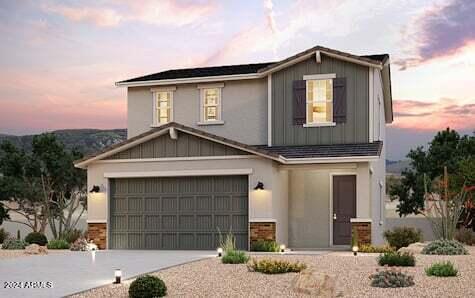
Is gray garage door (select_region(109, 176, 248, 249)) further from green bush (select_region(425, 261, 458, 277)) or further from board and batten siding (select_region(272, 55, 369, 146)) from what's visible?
green bush (select_region(425, 261, 458, 277))

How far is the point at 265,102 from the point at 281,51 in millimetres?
5651

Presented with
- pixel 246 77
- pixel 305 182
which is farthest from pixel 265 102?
pixel 305 182

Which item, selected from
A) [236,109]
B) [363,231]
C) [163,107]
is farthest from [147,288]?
[163,107]

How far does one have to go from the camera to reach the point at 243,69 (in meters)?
25.6

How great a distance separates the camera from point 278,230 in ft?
71.2

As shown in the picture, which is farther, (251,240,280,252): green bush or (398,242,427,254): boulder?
(251,240,280,252): green bush

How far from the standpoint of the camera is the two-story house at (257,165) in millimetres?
21469

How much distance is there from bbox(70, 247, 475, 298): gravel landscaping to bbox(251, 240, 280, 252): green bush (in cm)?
391

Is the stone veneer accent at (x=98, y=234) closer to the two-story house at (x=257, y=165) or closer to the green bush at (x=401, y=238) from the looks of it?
the two-story house at (x=257, y=165)

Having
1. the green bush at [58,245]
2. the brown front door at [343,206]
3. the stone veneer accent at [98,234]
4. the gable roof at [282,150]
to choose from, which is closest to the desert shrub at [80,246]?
the stone veneer accent at [98,234]

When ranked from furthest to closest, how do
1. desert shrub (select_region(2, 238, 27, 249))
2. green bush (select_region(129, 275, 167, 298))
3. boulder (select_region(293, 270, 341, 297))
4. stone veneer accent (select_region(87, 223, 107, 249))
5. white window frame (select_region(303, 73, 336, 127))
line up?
white window frame (select_region(303, 73, 336, 127)) → stone veneer accent (select_region(87, 223, 107, 249)) → desert shrub (select_region(2, 238, 27, 249)) → boulder (select_region(293, 270, 341, 297)) → green bush (select_region(129, 275, 167, 298))

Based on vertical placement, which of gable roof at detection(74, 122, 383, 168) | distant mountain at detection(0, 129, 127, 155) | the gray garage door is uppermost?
distant mountain at detection(0, 129, 127, 155)

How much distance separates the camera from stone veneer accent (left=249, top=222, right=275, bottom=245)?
21078 millimetres

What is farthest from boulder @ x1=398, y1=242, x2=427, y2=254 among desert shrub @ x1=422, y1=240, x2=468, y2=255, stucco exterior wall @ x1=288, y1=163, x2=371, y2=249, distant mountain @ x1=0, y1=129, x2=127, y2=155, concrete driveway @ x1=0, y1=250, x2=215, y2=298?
distant mountain @ x1=0, y1=129, x2=127, y2=155
